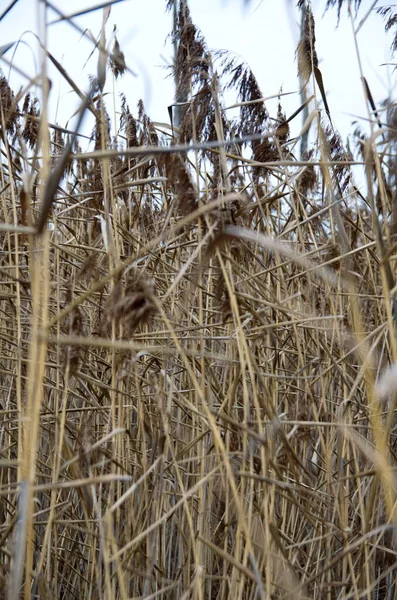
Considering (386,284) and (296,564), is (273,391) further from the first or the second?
(386,284)

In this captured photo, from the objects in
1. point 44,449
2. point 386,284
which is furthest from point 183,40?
point 44,449

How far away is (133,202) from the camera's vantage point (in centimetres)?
162

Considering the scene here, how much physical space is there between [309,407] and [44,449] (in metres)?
0.69

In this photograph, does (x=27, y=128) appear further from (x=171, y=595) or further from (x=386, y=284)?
(x=171, y=595)

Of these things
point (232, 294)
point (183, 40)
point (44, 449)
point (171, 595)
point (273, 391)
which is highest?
point (183, 40)

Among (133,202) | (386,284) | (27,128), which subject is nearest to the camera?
(386,284)

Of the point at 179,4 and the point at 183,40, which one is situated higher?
the point at 179,4

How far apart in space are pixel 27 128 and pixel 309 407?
0.83m

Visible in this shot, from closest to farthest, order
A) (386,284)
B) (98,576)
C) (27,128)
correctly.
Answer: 1. (386,284)
2. (98,576)
3. (27,128)

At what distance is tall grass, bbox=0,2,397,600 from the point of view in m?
0.77

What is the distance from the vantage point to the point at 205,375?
1233mm

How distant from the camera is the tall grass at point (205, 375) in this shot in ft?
2.52

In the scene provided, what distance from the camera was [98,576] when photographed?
956mm

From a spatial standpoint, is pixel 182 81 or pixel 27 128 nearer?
pixel 182 81
